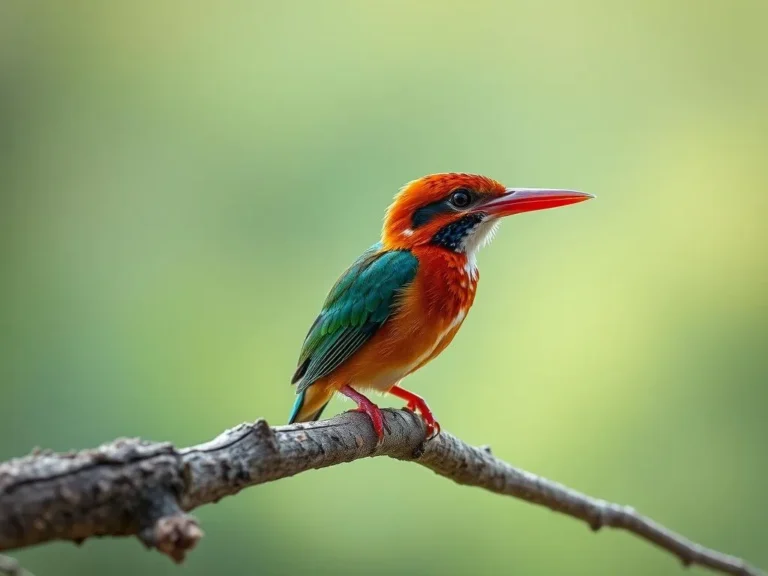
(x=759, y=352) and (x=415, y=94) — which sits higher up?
(x=415, y=94)

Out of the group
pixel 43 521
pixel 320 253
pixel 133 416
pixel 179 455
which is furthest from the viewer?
pixel 320 253

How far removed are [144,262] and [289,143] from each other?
110 cm

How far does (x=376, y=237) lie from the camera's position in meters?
4.35

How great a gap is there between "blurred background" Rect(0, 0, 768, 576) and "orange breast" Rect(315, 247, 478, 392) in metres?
1.74

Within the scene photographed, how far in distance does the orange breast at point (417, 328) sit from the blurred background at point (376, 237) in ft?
5.71

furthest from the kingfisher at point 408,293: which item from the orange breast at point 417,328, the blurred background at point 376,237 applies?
the blurred background at point 376,237

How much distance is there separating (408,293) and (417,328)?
11cm

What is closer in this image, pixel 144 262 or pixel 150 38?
pixel 144 262

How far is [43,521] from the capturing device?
1.13 meters

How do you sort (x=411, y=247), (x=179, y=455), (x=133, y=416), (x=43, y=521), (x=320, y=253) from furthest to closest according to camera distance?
(x=320, y=253) < (x=133, y=416) < (x=411, y=247) < (x=179, y=455) < (x=43, y=521)

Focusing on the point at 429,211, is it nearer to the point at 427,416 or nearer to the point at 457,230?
the point at 457,230

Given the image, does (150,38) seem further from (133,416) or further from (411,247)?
(411,247)

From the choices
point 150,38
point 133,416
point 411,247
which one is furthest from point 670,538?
point 150,38

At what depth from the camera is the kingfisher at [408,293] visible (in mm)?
2506
